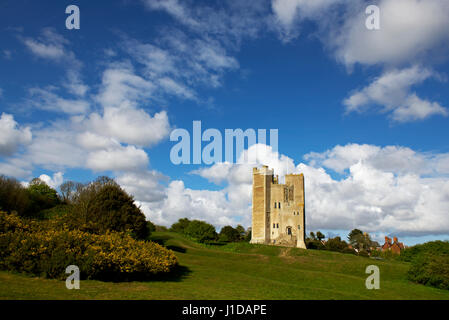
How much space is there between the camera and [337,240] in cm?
8125

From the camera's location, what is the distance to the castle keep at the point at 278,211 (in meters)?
55.8

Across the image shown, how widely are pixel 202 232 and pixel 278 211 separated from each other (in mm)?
14554

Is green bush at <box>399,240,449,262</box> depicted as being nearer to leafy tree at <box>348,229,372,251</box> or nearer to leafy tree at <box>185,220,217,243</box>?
leafy tree at <box>185,220,217,243</box>

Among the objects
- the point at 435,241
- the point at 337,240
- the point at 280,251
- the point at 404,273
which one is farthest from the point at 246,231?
the point at 404,273

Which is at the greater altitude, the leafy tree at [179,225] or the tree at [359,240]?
the leafy tree at [179,225]

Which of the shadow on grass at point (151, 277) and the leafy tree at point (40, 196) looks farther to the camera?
the leafy tree at point (40, 196)

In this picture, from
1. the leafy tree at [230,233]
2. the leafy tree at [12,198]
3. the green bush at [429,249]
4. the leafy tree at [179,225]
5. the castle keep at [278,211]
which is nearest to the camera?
the green bush at [429,249]

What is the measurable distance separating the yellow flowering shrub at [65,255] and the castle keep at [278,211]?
142 ft

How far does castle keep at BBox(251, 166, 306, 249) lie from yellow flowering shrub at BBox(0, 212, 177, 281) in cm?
4317

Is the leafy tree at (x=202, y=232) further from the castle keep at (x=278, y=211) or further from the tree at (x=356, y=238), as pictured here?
the tree at (x=356, y=238)

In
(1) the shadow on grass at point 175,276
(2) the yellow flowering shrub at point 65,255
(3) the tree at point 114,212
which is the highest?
(3) the tree at point 114,212

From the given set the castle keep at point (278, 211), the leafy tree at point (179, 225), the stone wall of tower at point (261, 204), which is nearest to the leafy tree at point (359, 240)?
the castle keep at point (278, 211)

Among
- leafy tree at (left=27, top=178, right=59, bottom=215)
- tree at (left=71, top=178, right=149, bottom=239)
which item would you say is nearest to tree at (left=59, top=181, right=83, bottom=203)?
leafy tree at (left=27, top=178, right=59, bottom=215)

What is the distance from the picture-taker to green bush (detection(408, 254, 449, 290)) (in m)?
23.9
